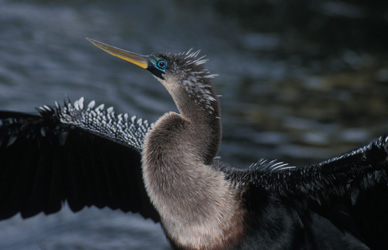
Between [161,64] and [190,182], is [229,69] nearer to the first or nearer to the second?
[161,64]

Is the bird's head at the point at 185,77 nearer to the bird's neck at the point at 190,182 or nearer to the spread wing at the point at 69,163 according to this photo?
the bird's neck at the point at 190,182

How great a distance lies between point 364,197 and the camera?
149 inches

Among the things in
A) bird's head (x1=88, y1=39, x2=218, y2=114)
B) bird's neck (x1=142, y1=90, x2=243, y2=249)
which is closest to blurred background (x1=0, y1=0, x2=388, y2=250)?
bird's neck (x1=142, y1=90, x2=243, y2=249)

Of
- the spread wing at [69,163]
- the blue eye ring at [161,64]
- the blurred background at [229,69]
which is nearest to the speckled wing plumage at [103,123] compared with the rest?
the spread wing at [69,163]

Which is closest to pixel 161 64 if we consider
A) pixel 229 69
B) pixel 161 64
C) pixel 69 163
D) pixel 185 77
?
pixel 161 64

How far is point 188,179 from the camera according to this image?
13.8 ft

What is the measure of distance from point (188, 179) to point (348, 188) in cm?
103

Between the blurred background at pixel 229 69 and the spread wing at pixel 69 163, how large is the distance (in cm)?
73

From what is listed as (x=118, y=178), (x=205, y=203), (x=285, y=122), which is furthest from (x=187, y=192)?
(x=285, y=122)

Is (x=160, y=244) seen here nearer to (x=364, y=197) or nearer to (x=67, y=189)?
(x=67, y=189)

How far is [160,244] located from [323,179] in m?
1.95

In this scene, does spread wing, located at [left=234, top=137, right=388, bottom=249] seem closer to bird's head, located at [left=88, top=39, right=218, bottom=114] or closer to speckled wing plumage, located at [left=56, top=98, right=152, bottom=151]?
bird's head, located at [left=88, top=39, right=218, bottom=114]

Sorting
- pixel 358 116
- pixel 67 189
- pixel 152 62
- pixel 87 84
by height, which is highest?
pixel 87 84

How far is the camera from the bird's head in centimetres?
430
